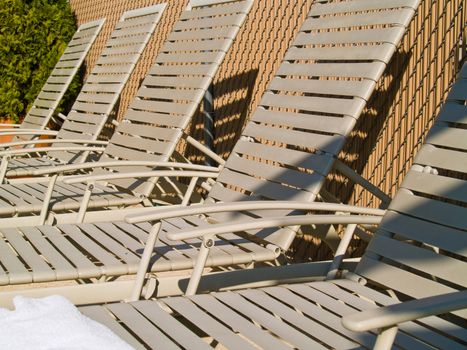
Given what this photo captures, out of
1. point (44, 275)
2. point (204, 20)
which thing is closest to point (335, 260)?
point (44, 275)

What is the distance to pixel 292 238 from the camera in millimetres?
3090

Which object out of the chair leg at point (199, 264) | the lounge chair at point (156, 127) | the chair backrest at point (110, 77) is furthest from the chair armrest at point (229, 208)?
the chair backrest at point (110, 77)

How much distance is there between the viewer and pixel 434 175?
282 centimetres

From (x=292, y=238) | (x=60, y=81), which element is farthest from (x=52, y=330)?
(x=60, y=81)

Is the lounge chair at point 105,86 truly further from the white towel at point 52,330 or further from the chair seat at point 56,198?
the white towel at point 52,330

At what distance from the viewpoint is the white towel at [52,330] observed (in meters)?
1.95

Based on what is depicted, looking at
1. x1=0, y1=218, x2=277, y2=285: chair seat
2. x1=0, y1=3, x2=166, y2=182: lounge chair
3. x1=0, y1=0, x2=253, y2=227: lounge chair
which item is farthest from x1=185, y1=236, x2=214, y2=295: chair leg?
x1=0, y1=3, x2=166, y2=182: lounge chair

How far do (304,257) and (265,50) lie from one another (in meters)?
1.59

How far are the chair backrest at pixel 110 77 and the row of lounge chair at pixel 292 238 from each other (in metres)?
1.38

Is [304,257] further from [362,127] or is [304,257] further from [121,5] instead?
[121,5]

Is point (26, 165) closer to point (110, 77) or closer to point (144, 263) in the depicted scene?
point (110, 77)

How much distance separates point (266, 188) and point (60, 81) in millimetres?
4005

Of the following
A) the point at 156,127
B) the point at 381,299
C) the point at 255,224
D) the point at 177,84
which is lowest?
the point at 381,299

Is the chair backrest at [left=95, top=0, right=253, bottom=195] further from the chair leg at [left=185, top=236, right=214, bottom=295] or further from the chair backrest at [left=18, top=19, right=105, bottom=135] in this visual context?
the chair backrest at [left=18, top=19, right=105, bottom=135]
